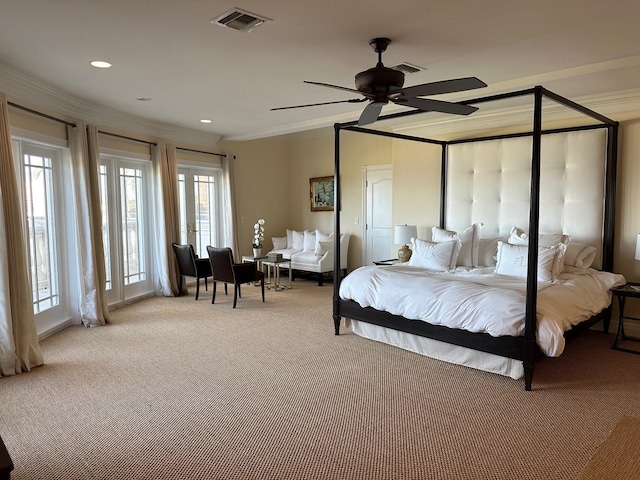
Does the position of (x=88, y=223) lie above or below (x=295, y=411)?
above

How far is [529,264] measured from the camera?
3393 mm

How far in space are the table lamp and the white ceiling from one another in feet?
6.85

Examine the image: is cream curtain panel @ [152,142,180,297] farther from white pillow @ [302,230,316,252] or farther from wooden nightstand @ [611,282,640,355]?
wooden nightstand @ [611,282,640,355]

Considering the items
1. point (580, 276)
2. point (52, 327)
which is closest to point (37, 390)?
point (52, 327)

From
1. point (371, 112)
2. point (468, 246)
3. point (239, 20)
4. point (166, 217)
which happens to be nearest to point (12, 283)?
point (239, 20)

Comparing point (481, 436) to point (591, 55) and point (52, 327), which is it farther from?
point (52, 327)

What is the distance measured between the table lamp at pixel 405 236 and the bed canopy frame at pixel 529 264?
1234 mm

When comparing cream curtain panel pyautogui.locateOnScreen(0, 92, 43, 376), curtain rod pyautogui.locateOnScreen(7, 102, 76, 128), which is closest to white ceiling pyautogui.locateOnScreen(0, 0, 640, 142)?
curtain rod pyautogui.locateOnScreen(7, 102, 76, 128)

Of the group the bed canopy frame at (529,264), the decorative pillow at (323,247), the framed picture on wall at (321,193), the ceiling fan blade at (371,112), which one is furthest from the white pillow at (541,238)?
the framed picture on wall at (321,193)

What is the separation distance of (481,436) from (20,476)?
2.67 m

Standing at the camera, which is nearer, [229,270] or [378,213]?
[229,270]

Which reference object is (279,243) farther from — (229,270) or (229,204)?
(229,270)

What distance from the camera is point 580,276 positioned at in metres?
4.47

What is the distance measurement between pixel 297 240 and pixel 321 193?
1067mm
